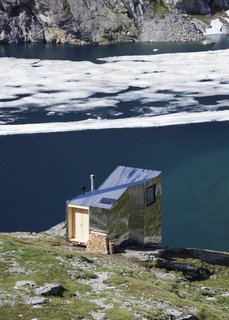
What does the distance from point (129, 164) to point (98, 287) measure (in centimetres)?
3110

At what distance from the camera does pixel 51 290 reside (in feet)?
67.9

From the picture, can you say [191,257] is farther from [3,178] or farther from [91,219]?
[3,178]

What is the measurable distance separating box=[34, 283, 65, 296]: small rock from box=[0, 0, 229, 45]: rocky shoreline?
10695 centimetres

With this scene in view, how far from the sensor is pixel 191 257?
104ft

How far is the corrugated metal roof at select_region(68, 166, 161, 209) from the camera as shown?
99.6 ft

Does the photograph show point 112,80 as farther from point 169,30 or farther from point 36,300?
point 36,300

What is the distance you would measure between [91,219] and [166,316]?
10.5 metres

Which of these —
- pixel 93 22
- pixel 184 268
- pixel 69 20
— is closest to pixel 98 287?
pixel 184 268

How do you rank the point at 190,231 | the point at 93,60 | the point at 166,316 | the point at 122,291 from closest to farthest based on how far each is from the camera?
the point at 166,316 → the point at 122,291 → the point at 190,231 → the point at 93,60

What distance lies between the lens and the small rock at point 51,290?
20594 millimetres

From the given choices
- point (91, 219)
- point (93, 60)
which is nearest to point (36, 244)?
point (91, 219)

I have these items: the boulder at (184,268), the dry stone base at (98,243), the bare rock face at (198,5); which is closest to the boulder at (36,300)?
the boulder at (184,268)

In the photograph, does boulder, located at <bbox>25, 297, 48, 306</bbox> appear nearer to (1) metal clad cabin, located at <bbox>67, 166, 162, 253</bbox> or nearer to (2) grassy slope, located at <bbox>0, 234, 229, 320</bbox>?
(2) grassy slope, located at <bbox>0, 234, 229, 320</bbox>

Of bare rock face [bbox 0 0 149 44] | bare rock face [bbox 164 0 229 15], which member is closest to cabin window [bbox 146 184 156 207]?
bare rock face [bbox 0 0 149 44]
